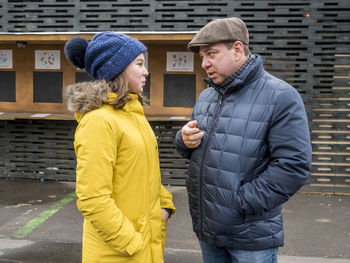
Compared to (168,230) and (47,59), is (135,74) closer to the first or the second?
(168,230)

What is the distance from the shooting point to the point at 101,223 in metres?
1.83

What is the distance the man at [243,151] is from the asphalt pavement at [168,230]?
2212 mm

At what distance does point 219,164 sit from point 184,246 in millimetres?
2729

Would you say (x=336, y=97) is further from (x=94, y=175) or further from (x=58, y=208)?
(x=94, y=175)

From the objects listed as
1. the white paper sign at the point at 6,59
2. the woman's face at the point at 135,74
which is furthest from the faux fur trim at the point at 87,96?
the white paper sign at the point at 6,59

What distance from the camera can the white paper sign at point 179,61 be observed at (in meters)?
7.19

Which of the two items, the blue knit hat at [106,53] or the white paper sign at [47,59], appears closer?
the blue knit hat at [106,53]

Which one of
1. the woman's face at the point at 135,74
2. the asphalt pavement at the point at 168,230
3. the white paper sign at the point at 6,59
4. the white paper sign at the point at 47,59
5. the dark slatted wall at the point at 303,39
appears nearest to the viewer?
the woman's face at the point at 135,74

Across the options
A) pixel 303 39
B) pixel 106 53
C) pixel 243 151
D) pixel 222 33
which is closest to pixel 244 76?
pixel 222 33

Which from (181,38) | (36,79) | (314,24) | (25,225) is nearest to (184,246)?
(25,225)

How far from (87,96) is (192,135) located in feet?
2.11

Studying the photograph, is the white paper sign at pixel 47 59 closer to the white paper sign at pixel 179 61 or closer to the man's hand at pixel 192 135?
the white paper sign at pixel 179 61

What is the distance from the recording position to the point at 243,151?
1.96m

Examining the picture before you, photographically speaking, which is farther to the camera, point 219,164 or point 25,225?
point 25,225
